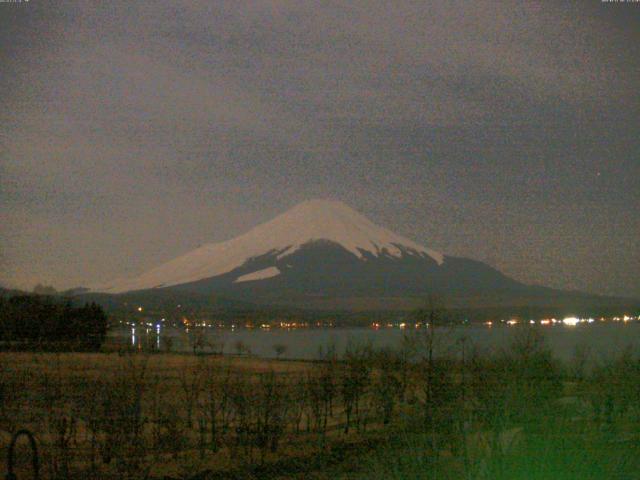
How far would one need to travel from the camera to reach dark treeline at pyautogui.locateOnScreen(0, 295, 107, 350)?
54875 millimetres

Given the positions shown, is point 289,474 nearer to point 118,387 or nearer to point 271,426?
point 271,426

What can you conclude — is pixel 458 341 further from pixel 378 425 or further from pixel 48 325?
pixel 48 325

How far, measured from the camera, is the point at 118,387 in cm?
1402

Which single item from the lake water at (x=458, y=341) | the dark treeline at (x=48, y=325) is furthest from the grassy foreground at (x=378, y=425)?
the dark treeline at (x=48, y=325)

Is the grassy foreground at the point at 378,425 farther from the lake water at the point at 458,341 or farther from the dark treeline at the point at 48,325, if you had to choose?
the dark treeline at the point at 48,325

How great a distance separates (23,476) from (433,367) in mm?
10412

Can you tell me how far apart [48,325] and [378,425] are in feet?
137

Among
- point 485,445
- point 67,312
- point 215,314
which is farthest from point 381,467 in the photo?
point 215,314

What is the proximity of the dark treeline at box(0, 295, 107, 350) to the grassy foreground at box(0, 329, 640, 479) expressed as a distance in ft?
94.9

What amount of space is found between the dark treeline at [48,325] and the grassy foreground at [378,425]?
94.9 feet

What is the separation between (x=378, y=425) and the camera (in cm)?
1950

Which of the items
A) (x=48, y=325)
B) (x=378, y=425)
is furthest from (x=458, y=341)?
(x=48, y=325)

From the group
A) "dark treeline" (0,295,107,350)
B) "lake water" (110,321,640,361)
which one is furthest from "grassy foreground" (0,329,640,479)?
"dark treeline" (0,295,107,350)

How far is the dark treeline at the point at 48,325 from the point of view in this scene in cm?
5488
